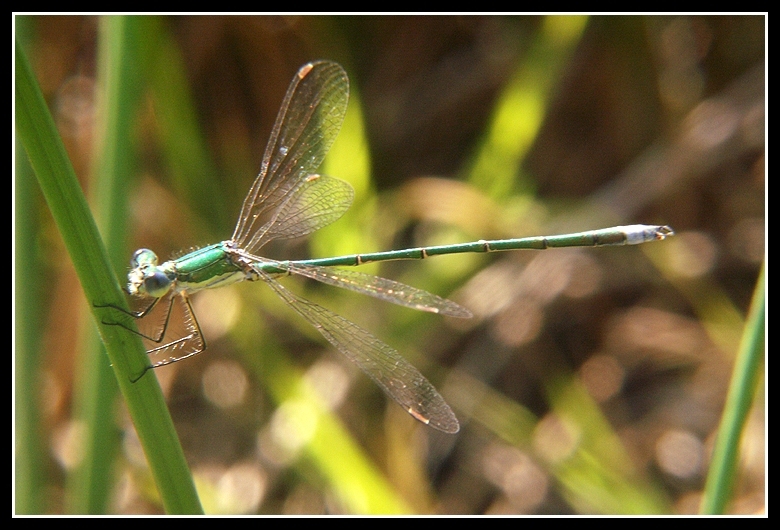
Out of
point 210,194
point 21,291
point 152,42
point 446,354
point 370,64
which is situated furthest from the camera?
point 370,64

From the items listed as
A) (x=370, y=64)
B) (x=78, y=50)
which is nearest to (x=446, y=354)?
(x=370, y=64)

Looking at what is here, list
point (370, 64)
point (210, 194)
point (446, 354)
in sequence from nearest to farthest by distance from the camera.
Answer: point (210, 194)
point (446, 354)
point (370, 64)

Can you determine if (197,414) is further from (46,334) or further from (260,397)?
(46,334)

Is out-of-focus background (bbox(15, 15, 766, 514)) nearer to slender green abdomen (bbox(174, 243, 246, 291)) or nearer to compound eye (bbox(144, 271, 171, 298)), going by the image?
slender green abdomen (bbox(174, 243, 246, 291))

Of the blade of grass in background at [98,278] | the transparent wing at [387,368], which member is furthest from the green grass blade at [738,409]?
the blade of grass in background at [98,278]

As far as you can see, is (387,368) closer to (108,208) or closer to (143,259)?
(143,259)

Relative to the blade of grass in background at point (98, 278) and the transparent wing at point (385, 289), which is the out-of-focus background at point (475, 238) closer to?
the transparent wing at point (385, 289)
